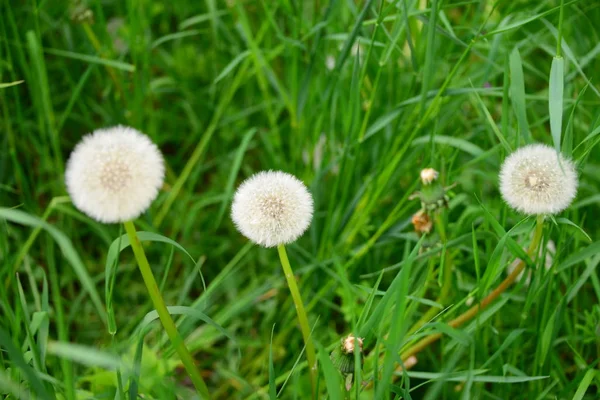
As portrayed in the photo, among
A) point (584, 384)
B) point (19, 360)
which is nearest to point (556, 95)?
point (584, 384)

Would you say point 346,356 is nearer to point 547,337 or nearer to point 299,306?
point 299,306

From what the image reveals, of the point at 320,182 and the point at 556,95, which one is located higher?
the point at 556,95

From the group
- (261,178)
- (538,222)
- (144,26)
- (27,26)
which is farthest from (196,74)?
(538,222)

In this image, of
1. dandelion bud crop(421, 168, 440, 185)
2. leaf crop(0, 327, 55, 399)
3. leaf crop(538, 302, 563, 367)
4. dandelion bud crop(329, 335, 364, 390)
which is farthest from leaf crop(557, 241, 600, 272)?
leaf crop(0, 327, 55, 399)

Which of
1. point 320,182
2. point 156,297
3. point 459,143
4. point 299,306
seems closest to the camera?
point 156,297

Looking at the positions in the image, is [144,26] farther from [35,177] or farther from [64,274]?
[64,274]

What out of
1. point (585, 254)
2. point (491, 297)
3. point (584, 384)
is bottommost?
point (584, 384)

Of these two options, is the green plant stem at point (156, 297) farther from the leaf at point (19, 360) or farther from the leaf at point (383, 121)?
the leaf at point (383, 121)
